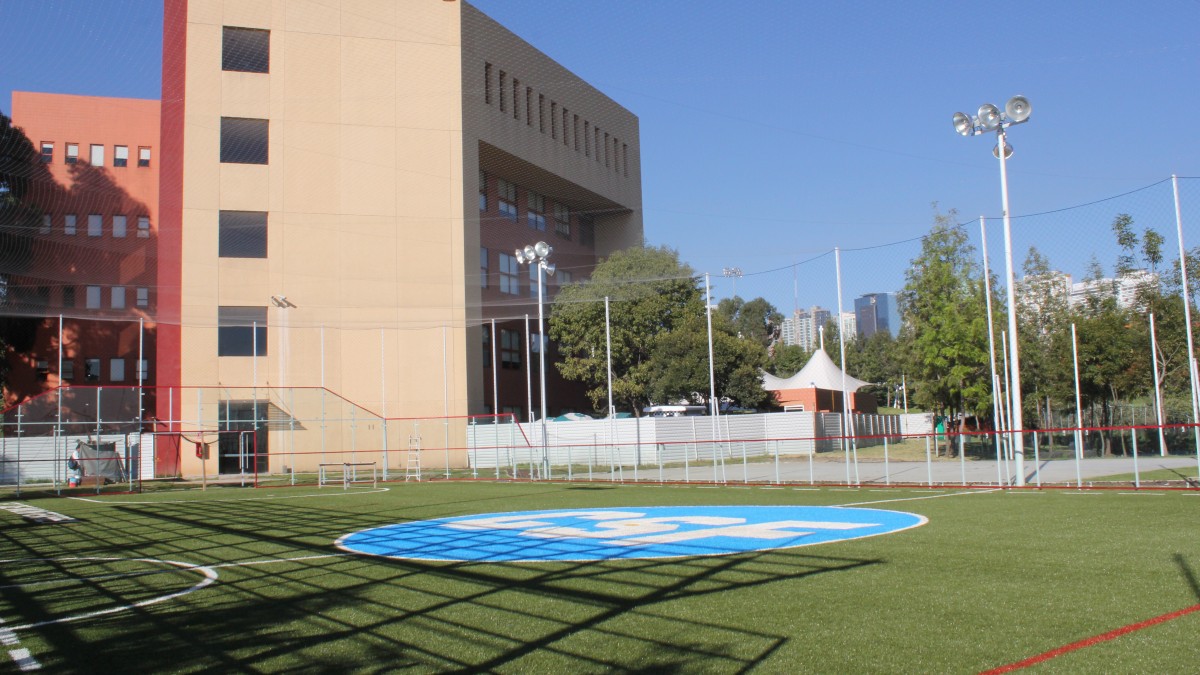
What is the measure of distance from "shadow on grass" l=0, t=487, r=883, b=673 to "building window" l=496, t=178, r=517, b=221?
137ft

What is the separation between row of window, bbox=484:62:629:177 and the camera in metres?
48.5

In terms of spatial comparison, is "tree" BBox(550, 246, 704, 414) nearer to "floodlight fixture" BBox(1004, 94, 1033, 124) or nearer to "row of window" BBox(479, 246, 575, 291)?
"row of window" BBox(479, 246, 575, 291)

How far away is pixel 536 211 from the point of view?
2208 inches

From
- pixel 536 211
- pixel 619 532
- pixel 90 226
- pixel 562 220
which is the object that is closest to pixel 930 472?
pixel 619 532

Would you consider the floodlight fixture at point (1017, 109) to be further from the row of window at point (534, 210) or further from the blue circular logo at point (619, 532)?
the row of window at point (534, 210)

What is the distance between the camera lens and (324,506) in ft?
70.3

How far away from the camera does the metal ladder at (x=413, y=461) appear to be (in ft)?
116

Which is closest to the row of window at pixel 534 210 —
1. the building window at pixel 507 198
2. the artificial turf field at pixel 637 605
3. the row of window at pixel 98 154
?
the building window at pixel 507 198

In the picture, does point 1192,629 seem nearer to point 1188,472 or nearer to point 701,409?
point 1188,472

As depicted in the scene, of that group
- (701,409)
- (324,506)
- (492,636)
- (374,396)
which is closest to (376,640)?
(492,636)

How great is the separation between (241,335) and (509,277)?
15.1 metres

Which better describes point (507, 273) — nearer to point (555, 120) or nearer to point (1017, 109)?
point (555, 120)

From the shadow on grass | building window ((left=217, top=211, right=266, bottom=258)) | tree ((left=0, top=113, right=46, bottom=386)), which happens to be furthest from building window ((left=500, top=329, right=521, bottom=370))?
the shadow on grass

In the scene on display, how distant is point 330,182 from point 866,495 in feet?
99.6
